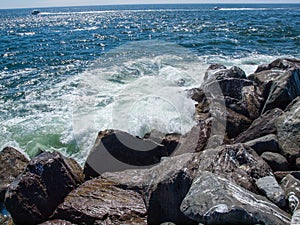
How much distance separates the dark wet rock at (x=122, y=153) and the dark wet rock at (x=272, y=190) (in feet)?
7.36

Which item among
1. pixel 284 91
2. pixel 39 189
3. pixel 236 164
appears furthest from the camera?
pixel 284 91

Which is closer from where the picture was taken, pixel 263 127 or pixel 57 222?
pixel 57 222

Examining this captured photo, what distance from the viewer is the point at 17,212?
13.8 ft

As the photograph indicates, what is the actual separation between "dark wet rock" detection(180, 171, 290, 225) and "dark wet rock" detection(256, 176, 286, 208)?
0.16 metres

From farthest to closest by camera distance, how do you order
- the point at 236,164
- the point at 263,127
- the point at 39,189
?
1. the point at 263,127
2. the point at 39,189
3. the point at 236,164

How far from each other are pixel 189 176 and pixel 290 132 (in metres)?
2.14

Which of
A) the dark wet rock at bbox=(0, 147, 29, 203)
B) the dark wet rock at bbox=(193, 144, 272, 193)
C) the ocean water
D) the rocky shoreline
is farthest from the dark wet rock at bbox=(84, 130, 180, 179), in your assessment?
the dark wet rock at bbox=(193, 144, 272, 193)

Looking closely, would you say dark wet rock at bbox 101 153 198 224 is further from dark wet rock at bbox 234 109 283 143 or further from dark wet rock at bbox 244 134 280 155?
dark wet rock at bbox 234 109 283 143

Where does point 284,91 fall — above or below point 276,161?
above

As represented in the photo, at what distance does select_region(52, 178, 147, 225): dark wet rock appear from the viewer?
3920mm

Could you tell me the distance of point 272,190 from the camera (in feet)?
10.4

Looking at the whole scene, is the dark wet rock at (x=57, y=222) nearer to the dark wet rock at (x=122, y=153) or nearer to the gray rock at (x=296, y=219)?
the dark wet rock at (x=122, y=153)

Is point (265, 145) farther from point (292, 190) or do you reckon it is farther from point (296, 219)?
point (296, 219)

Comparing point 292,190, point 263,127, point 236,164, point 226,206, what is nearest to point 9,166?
point 236,164
